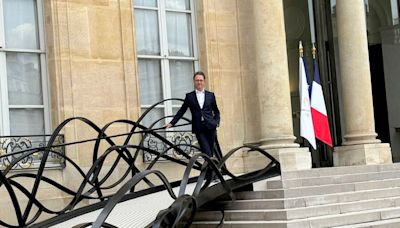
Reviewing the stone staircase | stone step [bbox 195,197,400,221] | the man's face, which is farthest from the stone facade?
the man's face

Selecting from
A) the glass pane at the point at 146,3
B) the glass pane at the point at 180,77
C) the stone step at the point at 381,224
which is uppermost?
the glass pane at the point at 146,3

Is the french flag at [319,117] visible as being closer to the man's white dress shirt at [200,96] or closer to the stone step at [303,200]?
the stone step at [303,200]

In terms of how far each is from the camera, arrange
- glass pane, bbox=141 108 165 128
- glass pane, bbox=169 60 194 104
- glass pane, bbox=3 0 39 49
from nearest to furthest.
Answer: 1. glass pane, bbox=3 0 39 49
2. glass pane, bbox=141 108 165 128
3. glass pane, bbox=169 60 194 104

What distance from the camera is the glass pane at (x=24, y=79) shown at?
1002 cm

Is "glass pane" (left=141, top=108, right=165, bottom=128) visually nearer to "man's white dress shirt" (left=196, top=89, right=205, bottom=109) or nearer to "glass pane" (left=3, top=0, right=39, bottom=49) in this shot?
"glass pane" (left=3, top=0, right=39, bottom=49)

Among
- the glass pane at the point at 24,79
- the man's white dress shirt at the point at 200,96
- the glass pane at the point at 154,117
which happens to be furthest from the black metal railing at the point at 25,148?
the man's white dress shirt at the point at 200,96

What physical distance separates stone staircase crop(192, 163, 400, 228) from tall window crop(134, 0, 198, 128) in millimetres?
2621

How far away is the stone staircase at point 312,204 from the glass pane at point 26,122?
266 cm

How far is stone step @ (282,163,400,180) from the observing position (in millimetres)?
9617

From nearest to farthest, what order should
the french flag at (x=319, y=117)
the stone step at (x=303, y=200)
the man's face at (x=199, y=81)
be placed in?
the stone step at (x=303, y=200), the man's face at (x=199, y=81), the french flag at (x=319, y=117)

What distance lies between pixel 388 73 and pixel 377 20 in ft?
4.11


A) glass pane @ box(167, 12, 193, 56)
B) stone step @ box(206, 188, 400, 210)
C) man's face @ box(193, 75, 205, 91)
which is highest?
glass pane @ box(167, 12, 193, 56)

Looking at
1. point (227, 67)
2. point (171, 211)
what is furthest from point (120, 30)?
point (171, 211)

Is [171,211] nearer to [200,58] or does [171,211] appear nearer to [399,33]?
[200,58]
